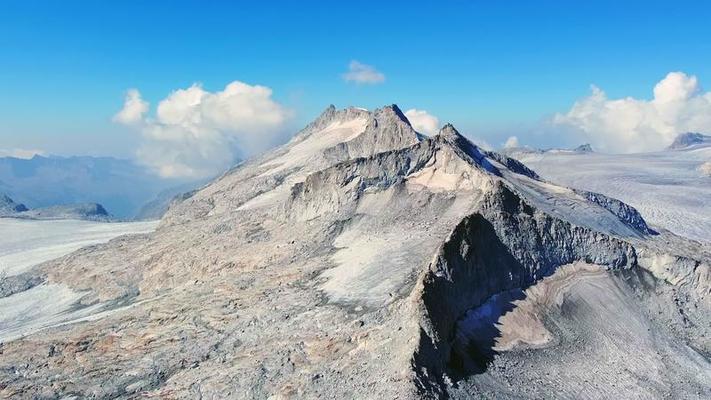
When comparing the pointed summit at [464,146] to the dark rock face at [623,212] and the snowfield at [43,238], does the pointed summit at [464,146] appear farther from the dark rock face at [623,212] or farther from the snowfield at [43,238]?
the snowfield at [43,238]

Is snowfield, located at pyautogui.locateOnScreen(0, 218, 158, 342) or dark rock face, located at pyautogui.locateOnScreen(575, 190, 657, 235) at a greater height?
dark rock face, located at pyautogui.locateOnScreen(575, 190, 657, 235)

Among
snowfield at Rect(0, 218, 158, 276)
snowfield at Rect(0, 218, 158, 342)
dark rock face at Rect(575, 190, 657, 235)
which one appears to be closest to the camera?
snowfield at Rect(0, 218, 158, 342)

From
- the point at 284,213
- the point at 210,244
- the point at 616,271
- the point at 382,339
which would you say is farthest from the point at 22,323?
the point at 616,271

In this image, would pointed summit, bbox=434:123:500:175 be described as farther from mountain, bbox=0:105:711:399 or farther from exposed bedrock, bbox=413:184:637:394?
exposed bedrock, bbox=413:184:637:394

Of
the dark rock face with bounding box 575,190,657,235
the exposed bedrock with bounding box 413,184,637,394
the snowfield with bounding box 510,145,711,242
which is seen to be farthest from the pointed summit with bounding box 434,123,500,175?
the snowfield with bounding box 510,145,711,242

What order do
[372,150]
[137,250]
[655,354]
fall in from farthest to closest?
[372,150] → [137,250] → [655,354]

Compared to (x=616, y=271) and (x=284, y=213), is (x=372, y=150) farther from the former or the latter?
(x=616, y=271)
